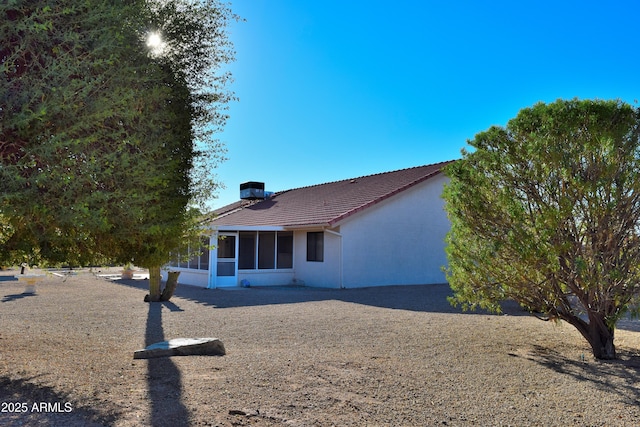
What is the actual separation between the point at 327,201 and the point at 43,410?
58.2 feet

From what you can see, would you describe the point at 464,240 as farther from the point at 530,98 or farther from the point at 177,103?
the point at 177,103

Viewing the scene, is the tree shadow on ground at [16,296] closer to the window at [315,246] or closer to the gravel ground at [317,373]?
the gravel ground at [317,373]

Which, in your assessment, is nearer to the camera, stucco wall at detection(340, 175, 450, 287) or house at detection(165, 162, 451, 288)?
house at detection(165, 162, 451, 288)

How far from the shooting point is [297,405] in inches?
169

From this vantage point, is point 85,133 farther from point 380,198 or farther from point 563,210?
point 380,198

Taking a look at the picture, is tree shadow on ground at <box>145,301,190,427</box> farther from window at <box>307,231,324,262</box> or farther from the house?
window at <box>307,231,324,262</box>

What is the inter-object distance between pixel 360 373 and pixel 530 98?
4.88 m

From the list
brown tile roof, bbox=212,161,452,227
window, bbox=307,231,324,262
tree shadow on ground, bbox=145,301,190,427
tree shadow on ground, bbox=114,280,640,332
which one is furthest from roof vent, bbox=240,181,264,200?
tree shadow on ground, bbox=145,301,190,427

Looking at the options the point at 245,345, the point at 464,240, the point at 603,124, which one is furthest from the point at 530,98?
the point at 245,345

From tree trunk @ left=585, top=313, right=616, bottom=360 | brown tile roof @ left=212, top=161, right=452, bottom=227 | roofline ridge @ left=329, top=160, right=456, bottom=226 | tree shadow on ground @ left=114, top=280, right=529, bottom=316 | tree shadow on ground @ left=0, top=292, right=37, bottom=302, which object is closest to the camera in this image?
tree trunk @ left=585, top=313, right=616, bottom=360

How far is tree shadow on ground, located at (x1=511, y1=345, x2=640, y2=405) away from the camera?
197 inches

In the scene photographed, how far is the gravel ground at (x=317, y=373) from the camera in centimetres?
407

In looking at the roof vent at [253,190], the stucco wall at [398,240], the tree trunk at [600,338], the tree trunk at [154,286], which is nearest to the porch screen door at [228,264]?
the stucco wall at [398,240]

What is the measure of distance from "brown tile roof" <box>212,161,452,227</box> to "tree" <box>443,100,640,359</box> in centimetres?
1050
